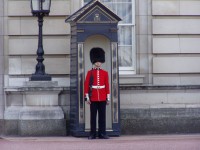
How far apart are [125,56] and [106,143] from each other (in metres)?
3.29

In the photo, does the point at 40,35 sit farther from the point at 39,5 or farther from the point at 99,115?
the point at 99,115

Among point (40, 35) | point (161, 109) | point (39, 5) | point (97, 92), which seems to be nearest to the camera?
point (97, 92)

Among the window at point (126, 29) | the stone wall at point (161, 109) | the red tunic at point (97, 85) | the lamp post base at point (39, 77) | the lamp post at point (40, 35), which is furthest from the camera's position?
the window at point (126, 29)

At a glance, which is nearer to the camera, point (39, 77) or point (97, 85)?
point (97, 85)

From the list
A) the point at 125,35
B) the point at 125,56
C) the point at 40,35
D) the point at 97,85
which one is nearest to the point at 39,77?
the point at 40,35

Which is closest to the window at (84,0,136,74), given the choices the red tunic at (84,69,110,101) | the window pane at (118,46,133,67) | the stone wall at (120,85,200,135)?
the window pane at (118,46,133,67)

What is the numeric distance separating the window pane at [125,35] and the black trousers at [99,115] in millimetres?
2118

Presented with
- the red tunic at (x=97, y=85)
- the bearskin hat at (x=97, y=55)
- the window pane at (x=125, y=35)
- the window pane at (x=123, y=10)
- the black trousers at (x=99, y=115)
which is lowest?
the black trousers at (x=99, y=115)

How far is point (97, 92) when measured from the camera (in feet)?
66.8

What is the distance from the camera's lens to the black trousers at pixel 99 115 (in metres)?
20.4

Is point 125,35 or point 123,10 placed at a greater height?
point 123,10

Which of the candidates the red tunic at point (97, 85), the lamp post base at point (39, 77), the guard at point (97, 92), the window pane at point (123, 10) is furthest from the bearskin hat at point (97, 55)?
the window pane at point (123, 10)

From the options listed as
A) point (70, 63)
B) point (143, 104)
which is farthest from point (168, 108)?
point (70, 63)

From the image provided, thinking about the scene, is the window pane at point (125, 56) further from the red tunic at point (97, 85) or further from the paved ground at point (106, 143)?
the paved ground at point (106, 143)
